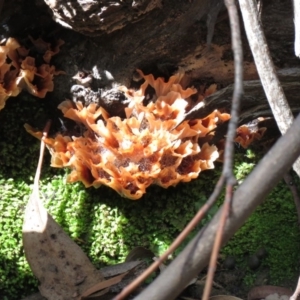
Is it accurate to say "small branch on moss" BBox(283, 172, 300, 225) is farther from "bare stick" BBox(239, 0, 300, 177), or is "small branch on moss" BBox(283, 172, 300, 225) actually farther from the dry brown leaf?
Answer: the dry brown leaf

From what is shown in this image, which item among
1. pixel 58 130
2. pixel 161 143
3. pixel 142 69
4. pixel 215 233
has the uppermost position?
pixel 142 69

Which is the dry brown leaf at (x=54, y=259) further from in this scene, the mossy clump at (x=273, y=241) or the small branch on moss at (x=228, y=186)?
the small branch on moss at (x=228, y=186)

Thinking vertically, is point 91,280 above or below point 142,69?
below

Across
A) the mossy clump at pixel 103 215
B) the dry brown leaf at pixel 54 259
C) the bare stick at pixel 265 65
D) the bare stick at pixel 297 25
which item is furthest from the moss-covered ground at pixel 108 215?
the bare stick at pixel 297 25

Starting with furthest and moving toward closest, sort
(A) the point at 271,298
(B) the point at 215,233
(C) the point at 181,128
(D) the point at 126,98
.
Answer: (D) the point at 126,98 < (C) the point at 181,128 < (A) the point at 271,298 < (B) the point at 215,233

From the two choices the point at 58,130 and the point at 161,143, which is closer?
the point at 161,143

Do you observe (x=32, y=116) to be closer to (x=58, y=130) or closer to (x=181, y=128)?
(x=58, y=130)

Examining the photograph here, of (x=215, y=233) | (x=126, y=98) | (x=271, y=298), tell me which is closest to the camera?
(x=215, y=233)

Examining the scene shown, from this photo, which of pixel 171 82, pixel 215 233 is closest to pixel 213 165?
pixel 171 82
